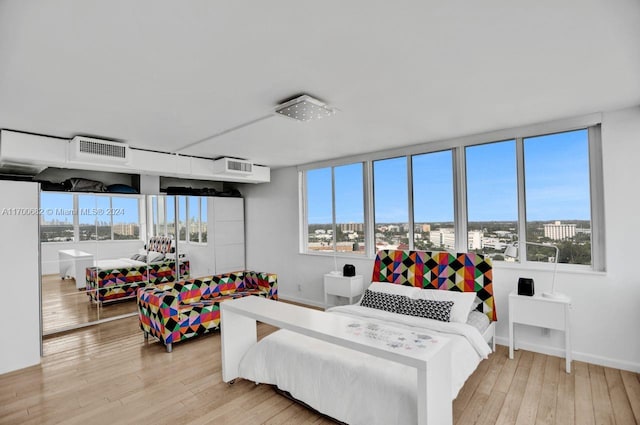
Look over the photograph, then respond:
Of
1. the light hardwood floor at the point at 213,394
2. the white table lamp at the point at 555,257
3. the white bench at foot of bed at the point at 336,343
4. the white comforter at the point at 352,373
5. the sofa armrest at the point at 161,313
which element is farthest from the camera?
the sofa armrest at the point at 161,313

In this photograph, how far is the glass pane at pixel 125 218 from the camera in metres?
4.75

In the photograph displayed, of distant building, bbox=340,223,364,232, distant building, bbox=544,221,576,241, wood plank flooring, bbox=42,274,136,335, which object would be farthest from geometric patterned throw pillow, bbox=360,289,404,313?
wood plank flooring, bbox=42,274,136,335

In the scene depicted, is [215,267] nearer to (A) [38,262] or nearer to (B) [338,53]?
(A) [38,262]

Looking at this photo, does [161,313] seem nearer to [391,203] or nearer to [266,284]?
[266,284]

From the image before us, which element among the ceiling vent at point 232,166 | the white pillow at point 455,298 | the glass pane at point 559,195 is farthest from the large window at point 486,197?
the ceiling vent at point 232,166

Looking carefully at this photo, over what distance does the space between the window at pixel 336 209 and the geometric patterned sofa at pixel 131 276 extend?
232 centimetres

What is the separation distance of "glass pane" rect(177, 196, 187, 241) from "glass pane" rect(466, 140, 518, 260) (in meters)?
4.42

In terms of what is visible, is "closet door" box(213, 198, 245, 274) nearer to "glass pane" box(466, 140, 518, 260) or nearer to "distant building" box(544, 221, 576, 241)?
"glass pane" box(466, 140, 518, 260)

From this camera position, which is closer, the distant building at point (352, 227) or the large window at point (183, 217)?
the distant building at point (352, 227)

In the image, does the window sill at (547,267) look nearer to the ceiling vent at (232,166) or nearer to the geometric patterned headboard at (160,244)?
the ceiling vent at (232,166)

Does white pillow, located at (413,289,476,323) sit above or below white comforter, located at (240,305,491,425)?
above

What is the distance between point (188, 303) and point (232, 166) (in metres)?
2.09

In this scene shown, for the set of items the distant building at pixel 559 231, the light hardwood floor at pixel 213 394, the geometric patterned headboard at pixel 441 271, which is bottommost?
the light hardwood floor at pixel 213 394

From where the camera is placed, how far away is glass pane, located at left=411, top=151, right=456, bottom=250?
4137 millimetres
